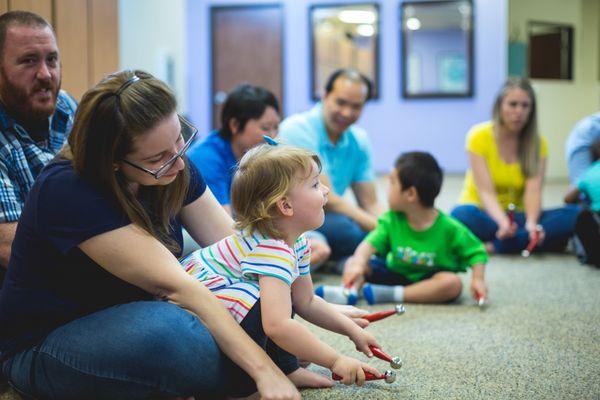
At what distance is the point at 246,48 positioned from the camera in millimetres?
7352

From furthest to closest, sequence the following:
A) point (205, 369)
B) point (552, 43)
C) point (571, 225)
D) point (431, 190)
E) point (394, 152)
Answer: point (552, 43)
point (394, 152)
point (571, 225)
point (431, 190)
point (205, 369)

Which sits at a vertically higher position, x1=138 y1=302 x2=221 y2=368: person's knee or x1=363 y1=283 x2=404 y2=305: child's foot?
x1=138 y1=302 x2=221 y2=368: person's knee

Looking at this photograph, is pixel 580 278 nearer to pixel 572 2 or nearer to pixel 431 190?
pixel 431 190

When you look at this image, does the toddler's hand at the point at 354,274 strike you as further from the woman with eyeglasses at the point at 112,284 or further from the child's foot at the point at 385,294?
the woman with eyeglasses at the point at 112,284

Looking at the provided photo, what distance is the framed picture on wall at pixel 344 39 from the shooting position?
7.12 metres

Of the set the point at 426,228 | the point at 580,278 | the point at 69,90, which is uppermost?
the point at 69,90

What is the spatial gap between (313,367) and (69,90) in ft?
4.02

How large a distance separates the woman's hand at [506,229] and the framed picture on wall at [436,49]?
4242 mm

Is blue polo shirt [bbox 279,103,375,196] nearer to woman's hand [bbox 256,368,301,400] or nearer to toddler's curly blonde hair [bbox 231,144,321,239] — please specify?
toddler's curly blonde hair [bbox 231,144,321,239]

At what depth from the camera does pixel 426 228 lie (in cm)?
215

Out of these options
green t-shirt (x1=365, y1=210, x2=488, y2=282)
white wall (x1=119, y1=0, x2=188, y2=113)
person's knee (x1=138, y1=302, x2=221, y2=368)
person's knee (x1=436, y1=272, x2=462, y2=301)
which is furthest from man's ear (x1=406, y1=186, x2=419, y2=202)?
white wall (x1=119, y1=0, x2=188, y2=113)

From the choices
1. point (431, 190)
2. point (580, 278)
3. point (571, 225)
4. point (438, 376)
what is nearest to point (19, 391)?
point (438, 376)

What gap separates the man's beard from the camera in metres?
1.57

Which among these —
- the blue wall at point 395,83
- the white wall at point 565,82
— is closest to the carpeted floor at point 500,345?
the blue wall at point 395,83
